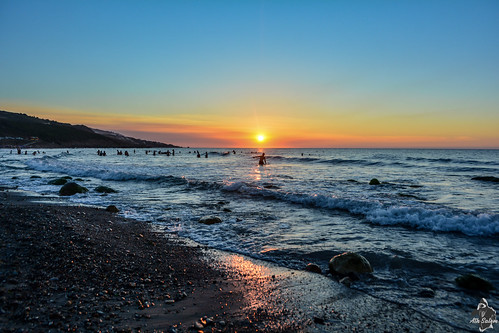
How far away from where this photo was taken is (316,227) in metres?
10.2

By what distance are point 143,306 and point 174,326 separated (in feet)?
2.54

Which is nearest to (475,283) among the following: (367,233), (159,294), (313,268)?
(313,268)

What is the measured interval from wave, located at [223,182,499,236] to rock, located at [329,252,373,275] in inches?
206

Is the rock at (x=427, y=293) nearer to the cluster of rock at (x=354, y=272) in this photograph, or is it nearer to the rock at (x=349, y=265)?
the cluster of rock at (x=354, y=272)

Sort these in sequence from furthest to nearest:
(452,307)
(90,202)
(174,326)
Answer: (90,202), (452,307), (174,326)

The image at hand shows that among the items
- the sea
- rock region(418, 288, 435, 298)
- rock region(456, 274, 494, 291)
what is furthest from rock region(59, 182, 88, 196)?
rock region(456, 274, 494, 291)

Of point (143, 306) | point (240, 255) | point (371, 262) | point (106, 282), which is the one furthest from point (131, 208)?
point (371, 262)

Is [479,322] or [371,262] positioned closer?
[479,322]

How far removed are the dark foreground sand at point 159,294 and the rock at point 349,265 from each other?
44 centimetres

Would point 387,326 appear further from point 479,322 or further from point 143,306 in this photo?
point 143,306

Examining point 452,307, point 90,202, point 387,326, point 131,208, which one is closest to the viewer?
point 387,326

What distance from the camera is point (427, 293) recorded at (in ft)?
17.2

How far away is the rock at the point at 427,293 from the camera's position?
17.1 ft

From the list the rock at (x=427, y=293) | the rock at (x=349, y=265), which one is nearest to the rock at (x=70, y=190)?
the rock at (x=349, y=265)
